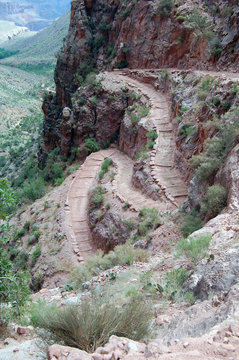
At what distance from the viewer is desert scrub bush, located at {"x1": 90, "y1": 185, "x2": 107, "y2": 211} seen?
1770 cm

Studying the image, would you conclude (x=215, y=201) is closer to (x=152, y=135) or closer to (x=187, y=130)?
(x=187, y=130)

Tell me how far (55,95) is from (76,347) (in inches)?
1427

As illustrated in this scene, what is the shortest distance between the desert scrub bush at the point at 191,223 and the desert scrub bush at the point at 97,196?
7.04 metres

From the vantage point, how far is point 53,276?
1525cm

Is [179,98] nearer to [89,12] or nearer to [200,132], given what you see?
[200,132]

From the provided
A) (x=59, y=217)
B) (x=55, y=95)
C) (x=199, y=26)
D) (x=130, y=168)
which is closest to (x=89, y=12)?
(x=55, y=95)

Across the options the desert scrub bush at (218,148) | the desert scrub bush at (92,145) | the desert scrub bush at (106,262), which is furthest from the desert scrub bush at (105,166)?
the desert scrub bush at (106,262)

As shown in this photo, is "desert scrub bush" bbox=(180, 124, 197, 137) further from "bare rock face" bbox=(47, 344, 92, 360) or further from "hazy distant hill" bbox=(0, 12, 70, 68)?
"hazy distant hill" bbox=(0, 12, 70, 68)

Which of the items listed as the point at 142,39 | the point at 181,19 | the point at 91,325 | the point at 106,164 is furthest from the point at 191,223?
the point at 142,39

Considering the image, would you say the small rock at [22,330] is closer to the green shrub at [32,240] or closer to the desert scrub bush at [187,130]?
the desert scrub bush at [187,130]

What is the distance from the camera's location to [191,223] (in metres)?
10.9

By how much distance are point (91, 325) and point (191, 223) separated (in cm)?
644

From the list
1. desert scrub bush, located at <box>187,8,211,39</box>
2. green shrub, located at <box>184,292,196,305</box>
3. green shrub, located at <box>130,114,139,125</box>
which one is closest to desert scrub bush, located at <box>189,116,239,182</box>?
green shrub, located at <box>184,292,196,305</box>

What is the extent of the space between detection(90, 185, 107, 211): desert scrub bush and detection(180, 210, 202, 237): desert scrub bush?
7043 millimetres
